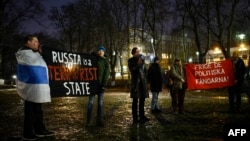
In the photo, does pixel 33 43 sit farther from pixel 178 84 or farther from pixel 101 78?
pixel 178 84

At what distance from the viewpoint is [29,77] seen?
24.9 feet

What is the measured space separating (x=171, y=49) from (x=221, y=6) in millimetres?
52810

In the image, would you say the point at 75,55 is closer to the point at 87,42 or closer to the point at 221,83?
the point at 221,83

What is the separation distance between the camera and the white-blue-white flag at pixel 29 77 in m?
7.58

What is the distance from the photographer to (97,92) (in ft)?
31.7

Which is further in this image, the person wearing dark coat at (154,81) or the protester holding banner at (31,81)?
the person wearing dark coat at (154,81)

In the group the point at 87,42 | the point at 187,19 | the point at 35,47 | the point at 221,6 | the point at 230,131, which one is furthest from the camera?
the point at 87,42

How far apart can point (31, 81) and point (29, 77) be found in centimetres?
10

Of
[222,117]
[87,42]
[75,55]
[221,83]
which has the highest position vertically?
[87,42]

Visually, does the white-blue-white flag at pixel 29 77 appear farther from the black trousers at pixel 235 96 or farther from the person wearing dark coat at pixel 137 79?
the black trousers at pixel 235 96

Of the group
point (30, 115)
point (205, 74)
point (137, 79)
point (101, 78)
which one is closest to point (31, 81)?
point (30, 115)

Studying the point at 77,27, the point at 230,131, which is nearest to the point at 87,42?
the point at 77,27

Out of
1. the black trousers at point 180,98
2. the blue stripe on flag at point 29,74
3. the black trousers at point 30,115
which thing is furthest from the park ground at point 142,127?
the blue stripe on flag at point 29,74

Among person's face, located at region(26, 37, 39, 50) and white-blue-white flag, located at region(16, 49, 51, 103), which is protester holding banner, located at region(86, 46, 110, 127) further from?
person's face, located at region(26, 37, 39, 50)
